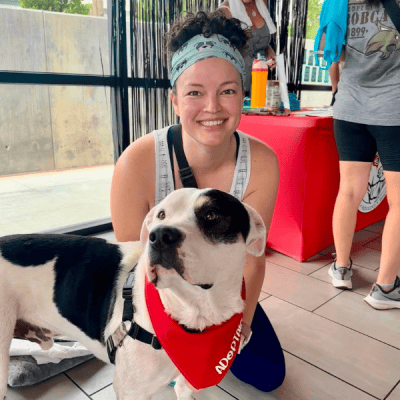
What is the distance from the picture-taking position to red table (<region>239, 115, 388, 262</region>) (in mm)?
2467

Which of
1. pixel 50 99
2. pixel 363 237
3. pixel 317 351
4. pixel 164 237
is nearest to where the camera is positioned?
pixel 164 237

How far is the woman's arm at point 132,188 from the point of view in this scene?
4.52 ft

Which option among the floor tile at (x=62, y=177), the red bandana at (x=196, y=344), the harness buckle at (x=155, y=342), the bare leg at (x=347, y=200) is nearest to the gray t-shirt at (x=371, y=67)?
the bare leg at (x=347, y=200)

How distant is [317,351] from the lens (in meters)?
1.74

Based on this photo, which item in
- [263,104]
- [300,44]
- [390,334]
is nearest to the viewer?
[390,334]

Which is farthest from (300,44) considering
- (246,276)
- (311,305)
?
(246,276)

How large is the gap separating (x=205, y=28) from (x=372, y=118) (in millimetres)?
1186

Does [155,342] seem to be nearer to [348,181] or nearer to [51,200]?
[348,181]

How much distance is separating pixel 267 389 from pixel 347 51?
1845mm

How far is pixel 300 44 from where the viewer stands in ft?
16.2

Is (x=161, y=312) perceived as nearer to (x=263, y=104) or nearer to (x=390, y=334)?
(x=390, y=334)

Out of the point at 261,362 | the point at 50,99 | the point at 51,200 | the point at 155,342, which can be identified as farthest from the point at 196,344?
the point at 50,99

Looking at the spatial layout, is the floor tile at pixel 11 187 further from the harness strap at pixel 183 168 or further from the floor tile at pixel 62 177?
the harness strap at pixel 183 168

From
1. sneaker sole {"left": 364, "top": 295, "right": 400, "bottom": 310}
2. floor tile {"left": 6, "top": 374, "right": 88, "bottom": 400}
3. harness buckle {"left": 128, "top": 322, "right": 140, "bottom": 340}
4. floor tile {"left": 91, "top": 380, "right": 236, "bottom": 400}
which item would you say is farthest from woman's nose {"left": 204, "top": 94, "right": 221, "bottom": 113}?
sneaker sole {"left": 364, "top": 295, "right": 400, "bottom": 310}
